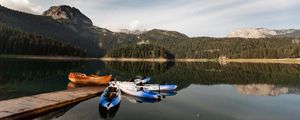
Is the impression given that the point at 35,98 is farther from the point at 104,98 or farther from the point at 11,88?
the point at 11,88

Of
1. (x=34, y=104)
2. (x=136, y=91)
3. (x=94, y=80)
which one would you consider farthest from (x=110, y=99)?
(x=94, y=80)

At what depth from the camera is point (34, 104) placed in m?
32.3

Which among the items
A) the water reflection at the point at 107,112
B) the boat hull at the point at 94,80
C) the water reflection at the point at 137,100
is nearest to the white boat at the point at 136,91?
the water reflection at the point at 137,100

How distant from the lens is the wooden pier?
27855 mm

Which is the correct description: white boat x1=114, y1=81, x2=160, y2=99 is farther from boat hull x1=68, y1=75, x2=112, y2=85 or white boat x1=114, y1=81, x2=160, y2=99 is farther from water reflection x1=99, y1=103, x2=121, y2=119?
boat hull x1=68, y1=75, x2=112, y2=85

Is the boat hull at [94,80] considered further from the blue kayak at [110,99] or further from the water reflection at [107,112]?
the water reflection at [107,112]

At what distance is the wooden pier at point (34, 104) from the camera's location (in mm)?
27855

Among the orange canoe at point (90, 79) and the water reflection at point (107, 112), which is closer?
the water reflection at point (107, 112)

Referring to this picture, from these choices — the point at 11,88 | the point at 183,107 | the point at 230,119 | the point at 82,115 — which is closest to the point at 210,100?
the point at 183,107

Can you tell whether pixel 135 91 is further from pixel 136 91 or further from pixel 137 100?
pixel 137 100

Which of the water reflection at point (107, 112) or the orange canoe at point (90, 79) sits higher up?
the orange canoe at point (90, 79)

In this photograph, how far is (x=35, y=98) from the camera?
35.9 metres

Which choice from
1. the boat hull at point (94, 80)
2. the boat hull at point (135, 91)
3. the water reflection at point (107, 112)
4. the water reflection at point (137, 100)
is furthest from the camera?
the boat hull at point (94, 80)

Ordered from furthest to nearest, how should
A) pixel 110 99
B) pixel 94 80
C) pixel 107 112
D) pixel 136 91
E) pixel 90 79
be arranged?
pixel 90 79 → pixel 94 80 → pixel 136 91 → pixel 110 99 → pixel 107 112
